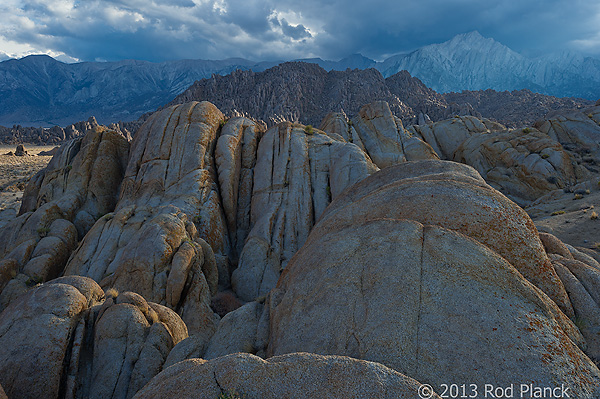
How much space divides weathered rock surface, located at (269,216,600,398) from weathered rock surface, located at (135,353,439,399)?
1108 millimetres

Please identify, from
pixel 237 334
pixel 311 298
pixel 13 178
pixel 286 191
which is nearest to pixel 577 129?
pixel 286 191

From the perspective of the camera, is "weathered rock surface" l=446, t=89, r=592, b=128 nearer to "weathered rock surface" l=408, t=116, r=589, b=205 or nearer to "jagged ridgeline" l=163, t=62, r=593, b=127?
"jagged ridgeline" l=163, t=62, r=593, b=127

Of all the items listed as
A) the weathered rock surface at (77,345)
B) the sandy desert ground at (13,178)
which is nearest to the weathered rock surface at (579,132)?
the weathered rock surface at (77,345)

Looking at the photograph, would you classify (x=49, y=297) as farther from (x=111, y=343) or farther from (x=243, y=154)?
(x=243, y=154)

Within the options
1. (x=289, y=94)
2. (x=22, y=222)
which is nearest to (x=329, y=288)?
(x=22, y=222)

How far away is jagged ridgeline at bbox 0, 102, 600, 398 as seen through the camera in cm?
607

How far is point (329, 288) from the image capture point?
28.2 feet

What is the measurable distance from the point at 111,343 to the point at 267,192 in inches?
618

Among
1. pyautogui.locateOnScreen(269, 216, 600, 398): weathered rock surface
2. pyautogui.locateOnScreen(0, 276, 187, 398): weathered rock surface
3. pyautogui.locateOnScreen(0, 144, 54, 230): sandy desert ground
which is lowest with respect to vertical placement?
pyautogui.locateOnScreen(0, 144, 54, 230): sandy desert ground

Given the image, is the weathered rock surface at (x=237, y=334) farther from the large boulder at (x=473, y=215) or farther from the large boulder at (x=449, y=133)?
the large boulder at (x=449, y=133)

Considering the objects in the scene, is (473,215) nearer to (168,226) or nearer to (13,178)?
(168,226)

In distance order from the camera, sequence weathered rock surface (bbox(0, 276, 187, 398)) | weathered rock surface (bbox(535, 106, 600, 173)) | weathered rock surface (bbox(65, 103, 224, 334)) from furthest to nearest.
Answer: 1. weathered rock surface (bbox(535, 106, 600, 173))
2. weathered rock surface (bbox(65, 103, 224, 334))
3. weathered rock surface (bbox(0, 276, 187, 398))

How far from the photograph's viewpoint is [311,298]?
28.8 ft

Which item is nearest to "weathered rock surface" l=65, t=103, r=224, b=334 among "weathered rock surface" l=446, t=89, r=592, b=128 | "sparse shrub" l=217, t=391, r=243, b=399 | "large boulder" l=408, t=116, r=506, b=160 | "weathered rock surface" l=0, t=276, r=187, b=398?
"weathered rock surface" l=0, t=276, r=187, b=398
